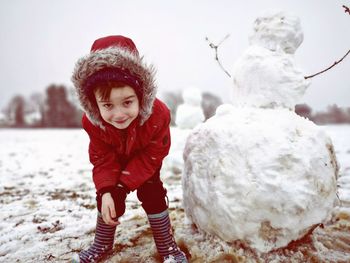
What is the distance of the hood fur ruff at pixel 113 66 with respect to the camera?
1889 millimetres

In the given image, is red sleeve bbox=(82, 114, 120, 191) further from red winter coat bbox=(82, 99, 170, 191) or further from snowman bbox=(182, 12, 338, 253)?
snowman bbox=(182, 12, 338, 253)

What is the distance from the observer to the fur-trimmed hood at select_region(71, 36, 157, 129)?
1891 millimetres

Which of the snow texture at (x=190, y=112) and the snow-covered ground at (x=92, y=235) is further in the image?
the snow texture at (x=190, y=112)

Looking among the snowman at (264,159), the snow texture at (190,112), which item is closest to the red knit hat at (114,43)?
→ the snowman at (264,159)

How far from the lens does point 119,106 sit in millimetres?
1942

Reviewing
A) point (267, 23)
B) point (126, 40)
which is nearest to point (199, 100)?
point (267, 23)

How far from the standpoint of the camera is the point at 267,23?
8.09ft

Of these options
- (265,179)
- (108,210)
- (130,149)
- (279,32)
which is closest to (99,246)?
(108,210)

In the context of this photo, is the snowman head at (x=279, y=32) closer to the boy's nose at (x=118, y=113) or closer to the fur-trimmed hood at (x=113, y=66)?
the fur-trimmed hood at (x=113, y=66)

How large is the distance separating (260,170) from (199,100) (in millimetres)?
5412

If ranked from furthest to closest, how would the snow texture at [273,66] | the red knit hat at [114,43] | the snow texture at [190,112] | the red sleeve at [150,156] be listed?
the snow texture at [190,112] < the snow texture at [273,66] < the red sleeve at [150,156] < the red knit hat at [114,43]

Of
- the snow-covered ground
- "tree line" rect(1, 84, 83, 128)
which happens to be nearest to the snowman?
the snow-covered ground

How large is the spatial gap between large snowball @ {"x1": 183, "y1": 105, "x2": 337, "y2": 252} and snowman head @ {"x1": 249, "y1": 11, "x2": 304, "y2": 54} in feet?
1.80

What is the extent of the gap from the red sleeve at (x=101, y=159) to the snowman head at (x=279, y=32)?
146 cm
